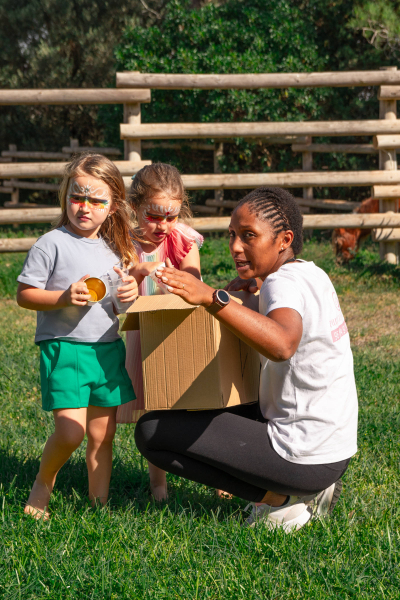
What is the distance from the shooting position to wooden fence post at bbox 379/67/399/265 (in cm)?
836

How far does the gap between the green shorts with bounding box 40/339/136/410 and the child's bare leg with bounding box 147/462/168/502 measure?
417 millimetres

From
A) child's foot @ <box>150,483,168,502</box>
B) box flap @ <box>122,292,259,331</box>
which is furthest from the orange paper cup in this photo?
child's foot @ <box>150,483,168,502</box>

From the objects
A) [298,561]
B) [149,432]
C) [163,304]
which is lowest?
[298,561]

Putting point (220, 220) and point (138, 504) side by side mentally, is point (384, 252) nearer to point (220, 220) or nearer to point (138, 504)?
point (220, 220)

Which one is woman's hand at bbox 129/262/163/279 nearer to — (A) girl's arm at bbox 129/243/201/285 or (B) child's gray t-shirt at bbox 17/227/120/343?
(A) girl's arm at bbox 129/243/201/285

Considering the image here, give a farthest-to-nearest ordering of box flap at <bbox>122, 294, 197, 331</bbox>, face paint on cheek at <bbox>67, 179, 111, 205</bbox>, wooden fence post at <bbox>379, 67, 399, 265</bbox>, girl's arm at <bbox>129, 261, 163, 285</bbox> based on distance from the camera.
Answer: wooden fence post at <bbox>379, 67, 399, 265</bbox> < girl's arm at <bbox>129, 261, 163, 285</bbox> < face paint on cheek at <bbox>67, 179, 111, 205</bbox> < box flap at <bbox>122, 294, 197, 331</bbox>

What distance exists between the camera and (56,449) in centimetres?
267

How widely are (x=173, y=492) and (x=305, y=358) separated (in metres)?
1.10

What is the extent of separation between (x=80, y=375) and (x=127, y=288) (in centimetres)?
43

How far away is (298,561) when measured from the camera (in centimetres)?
226

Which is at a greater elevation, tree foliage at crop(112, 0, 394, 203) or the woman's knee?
tree foliage at crop(112, 0, 394, 203)

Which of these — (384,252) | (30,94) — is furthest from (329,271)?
(30,94)

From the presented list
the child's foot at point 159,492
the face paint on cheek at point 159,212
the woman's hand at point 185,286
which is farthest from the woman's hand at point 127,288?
the child's foot at point 159,492

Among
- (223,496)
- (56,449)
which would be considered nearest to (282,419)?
(223,496)
